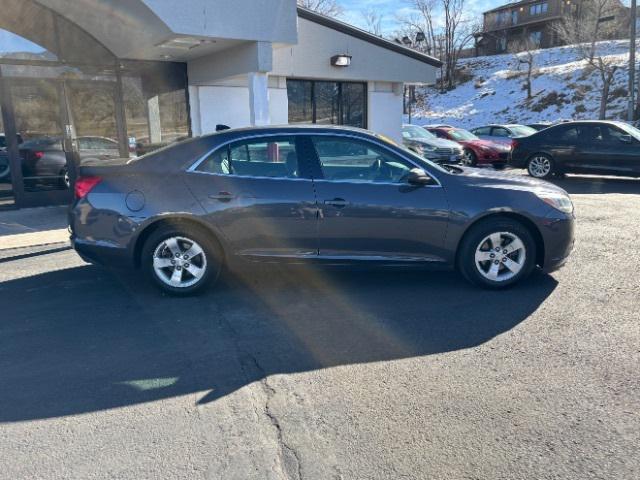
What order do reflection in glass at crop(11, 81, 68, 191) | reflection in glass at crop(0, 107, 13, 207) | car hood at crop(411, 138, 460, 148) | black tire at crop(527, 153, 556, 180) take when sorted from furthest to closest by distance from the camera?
car hood at crop(411, 138, 460, 148), black tire at crop(527, 153, 556, 180), reflection in glass at crop(0, 107, 13, 207), reflection in glass at crop(11, 81, 68, 191)

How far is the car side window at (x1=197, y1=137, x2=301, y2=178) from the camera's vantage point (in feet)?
16.1

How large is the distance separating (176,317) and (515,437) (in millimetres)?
2949

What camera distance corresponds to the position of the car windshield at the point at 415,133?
1583 cm

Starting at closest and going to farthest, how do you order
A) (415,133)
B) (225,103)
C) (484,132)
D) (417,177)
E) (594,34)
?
1. (417,177)
2. (225,103)
3. (415,133)
4. (484,132)
5. (594,34)

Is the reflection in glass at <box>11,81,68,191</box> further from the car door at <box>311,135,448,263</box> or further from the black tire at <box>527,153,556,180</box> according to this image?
the black tire at <box>527,153,556,180</box>

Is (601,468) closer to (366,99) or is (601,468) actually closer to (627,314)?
(627,314)

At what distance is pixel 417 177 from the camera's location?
4.77m

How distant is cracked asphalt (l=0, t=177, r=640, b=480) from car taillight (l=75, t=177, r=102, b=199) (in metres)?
1.03

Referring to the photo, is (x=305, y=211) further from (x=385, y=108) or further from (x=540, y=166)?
(x=385, y=108)

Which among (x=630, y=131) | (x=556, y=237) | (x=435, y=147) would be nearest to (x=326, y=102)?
(x=435, y=147)

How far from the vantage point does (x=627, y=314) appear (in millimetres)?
4297

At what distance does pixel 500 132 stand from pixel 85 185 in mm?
16248

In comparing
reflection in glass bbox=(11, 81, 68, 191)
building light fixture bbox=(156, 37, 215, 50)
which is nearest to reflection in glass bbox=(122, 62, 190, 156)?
reflection in glass bbox=(11, 81, 68, 191)

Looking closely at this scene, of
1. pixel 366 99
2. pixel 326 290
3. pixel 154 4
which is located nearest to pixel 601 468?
pixel 326 290
